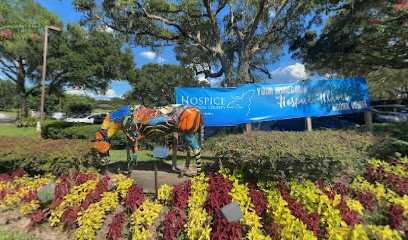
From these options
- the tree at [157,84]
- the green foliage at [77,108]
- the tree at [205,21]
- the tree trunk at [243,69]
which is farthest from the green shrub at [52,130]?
the green foliage at [77,108]

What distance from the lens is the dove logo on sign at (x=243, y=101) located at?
5.73 metres

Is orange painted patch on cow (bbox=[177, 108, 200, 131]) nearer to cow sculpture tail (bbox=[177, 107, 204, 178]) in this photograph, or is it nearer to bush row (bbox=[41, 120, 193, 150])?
cow sculpture tail (bbox=[177, 107, 204, 178])

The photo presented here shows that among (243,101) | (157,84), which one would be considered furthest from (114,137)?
(157,84)

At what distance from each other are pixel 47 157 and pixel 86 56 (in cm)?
1712

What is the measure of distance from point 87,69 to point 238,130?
16.2m

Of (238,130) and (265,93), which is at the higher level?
(265,93)

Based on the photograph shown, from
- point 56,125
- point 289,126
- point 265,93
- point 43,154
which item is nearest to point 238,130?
point 265,93

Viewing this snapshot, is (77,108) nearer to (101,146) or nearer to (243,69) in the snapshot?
(243,69)

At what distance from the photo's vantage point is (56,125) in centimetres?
1115

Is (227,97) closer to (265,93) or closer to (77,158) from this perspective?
(265,93)

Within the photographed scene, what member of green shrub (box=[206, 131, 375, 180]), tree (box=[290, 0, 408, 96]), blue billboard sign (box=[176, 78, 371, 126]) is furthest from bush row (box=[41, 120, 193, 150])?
tree (box=[290, 0, 408, 96])

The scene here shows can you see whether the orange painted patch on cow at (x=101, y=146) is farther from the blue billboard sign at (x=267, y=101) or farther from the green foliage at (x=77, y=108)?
the green foliage at (x=77, y=108)

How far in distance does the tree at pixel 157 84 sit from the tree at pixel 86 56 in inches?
89.3

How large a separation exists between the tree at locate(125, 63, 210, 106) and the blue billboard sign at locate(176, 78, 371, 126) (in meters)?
15.5
